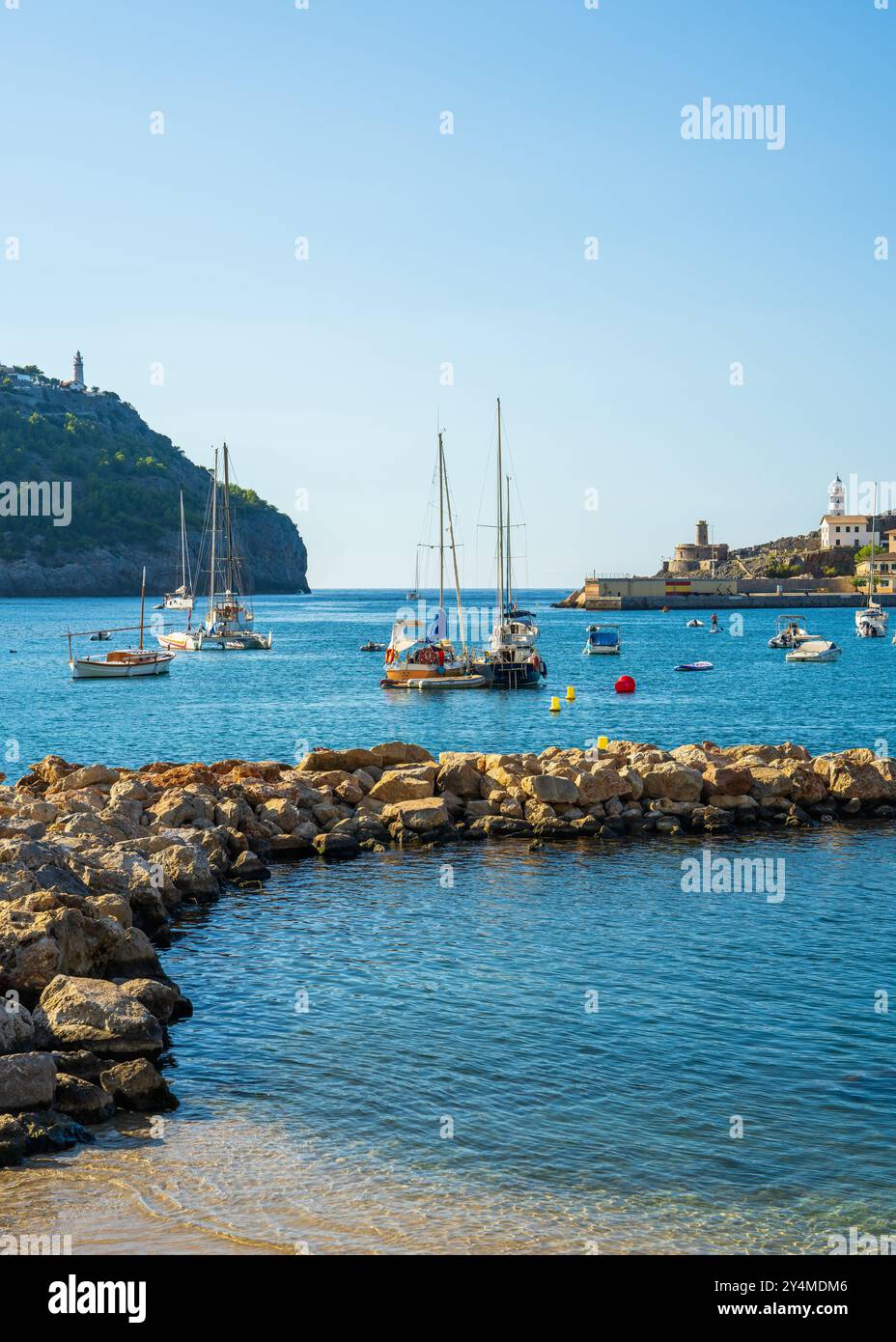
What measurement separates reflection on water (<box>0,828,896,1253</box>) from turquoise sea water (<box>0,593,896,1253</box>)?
0.11 feet

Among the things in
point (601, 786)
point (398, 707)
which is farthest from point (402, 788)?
point (398, 707)

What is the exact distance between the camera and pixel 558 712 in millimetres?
55312

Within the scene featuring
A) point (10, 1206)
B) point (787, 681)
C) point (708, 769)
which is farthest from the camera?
point (787, 681)

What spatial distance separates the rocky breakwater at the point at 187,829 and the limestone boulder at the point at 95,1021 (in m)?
0.02

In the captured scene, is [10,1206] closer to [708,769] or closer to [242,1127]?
[242,1127]

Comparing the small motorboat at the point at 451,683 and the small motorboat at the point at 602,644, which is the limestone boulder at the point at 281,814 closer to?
the small motorboat at the point at 451,683

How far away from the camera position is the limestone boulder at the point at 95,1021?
12961mm

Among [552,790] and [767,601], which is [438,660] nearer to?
[552,790]

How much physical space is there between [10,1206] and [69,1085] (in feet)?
6.89

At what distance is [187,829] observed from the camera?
22312 millimetres

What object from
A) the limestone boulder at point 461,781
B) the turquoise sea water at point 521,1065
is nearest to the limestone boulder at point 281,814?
the turquoise sea water at point 521,1065

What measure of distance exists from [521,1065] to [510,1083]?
497 millimetres
